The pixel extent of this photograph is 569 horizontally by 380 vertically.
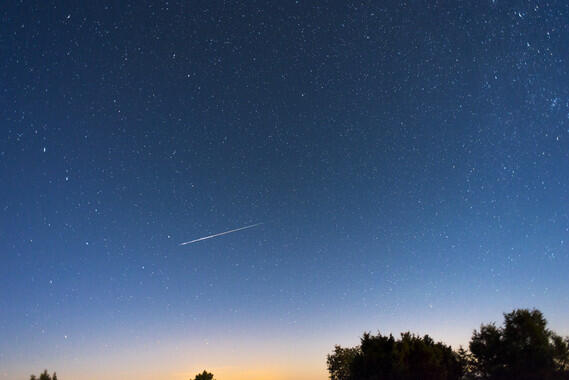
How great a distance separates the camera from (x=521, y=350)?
129ft

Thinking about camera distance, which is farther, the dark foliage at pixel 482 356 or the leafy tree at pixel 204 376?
the leafy tree at pixel 204 376

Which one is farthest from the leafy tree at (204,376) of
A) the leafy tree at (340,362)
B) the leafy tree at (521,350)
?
the leafy tree at (521,350)

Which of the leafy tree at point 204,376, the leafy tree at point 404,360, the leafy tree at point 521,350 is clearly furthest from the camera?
the leafy tree at point 204,376

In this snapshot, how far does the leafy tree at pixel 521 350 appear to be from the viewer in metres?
37.8

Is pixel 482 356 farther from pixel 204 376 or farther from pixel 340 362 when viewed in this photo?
pixel 204 376

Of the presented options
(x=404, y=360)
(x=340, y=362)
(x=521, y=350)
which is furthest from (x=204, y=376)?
→ (x=521, y=350)

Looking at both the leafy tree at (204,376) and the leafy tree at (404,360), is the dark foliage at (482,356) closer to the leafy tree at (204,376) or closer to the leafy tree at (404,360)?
the leafy tree at (404,360)

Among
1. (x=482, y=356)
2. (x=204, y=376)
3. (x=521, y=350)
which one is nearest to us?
(x=521, y=350)

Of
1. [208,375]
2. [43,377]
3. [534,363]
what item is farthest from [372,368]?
[43,377]

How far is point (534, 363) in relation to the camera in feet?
124

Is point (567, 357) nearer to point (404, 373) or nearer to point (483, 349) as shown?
point (483, 349)

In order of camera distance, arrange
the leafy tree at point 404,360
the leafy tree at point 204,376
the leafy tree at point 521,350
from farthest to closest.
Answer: the leafy tree at point 204,376 < the leafy tree at point 404,360 < the leafy tree at point 521,350

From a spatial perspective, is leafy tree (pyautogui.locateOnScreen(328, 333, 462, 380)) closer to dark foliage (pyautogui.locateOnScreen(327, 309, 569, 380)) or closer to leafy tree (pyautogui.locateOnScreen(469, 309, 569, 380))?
dark foliage (pyautogui.locateOnScreen(327, 309, 569, 380))

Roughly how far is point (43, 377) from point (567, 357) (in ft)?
231
